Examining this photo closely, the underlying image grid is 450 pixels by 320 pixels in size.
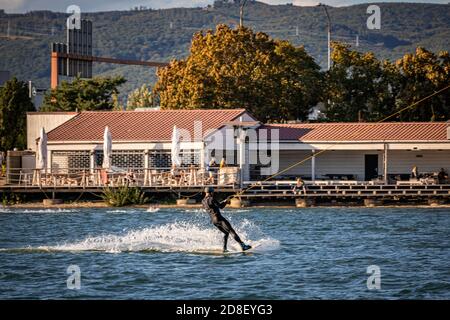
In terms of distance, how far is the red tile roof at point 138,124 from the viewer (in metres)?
54.8

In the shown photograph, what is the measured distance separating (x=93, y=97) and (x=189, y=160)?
85.9ft

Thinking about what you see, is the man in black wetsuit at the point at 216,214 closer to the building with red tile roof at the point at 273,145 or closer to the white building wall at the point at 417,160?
the building with red tile roof at the point at 273,145

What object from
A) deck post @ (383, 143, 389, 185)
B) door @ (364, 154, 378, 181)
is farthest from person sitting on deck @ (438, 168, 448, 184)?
door @ (364, 154, 378, 181)

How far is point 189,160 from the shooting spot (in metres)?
53.2

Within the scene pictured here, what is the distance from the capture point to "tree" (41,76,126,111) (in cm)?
7556

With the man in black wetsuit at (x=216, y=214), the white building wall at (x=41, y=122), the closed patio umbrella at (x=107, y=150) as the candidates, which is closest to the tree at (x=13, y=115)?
the white building wall at (x=41, y=122)

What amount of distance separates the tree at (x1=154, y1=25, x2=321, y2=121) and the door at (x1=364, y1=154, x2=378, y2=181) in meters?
12.7

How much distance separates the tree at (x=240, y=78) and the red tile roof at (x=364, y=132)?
10.1 m

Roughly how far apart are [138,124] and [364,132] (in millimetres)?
12324

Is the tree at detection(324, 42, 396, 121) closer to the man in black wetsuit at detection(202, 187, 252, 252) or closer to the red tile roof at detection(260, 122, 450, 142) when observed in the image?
the red tile roof at detection(260, 122, 450, 142)

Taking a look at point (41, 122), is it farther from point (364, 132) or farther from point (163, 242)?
point (163, 242)

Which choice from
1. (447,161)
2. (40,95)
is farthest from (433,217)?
(40,95)

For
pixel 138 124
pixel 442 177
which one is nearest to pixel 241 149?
pixel 138 124
